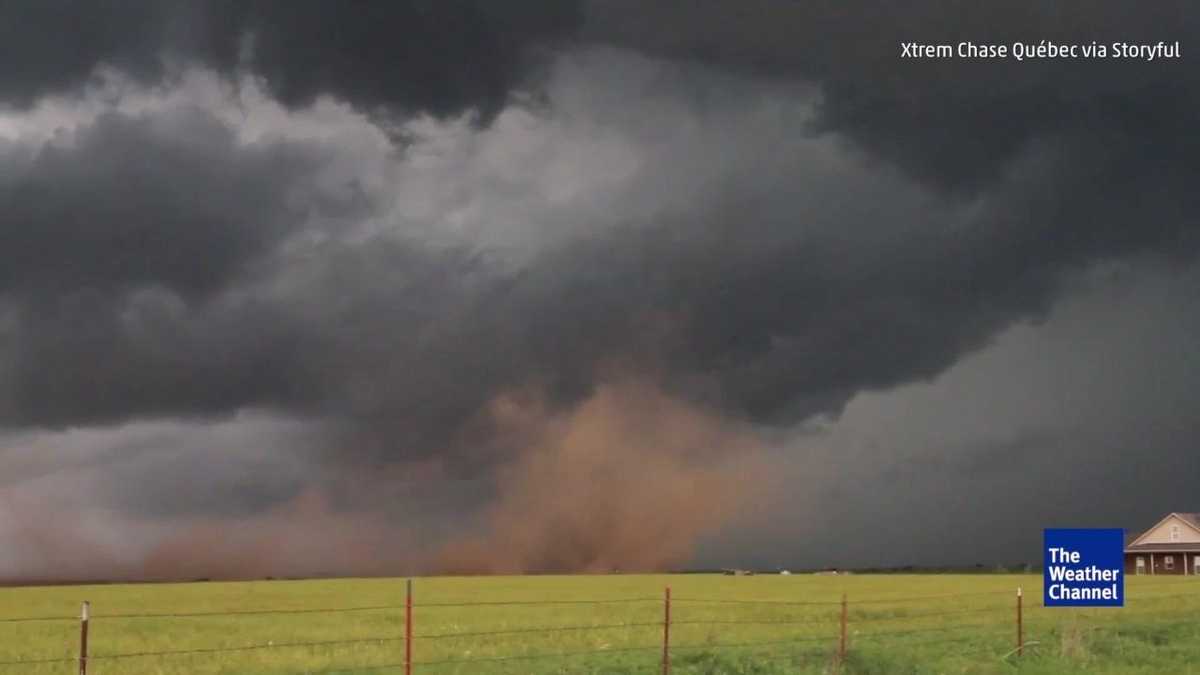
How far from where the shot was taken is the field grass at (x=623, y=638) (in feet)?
97.8

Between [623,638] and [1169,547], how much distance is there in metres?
123

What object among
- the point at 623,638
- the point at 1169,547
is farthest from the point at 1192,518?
the point at 623,638

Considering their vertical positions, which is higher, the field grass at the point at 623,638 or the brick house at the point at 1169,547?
the brick house at the point at 1169,547

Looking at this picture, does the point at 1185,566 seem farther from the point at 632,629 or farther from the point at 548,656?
the point at 548,656

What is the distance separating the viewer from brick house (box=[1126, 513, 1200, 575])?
142 m

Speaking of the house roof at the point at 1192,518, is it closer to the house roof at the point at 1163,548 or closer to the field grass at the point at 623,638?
the house roof at the point at 1163,548

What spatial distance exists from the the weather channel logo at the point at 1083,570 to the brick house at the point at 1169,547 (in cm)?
12054

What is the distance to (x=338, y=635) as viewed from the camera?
132 feet

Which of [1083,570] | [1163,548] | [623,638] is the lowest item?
[623,638]

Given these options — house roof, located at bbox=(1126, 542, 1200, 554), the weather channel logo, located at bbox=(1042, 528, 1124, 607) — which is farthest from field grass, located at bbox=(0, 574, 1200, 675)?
house roof, located at bbox=(1126, 542, 1200, 554)

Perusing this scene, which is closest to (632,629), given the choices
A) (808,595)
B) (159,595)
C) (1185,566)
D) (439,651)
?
(439,651)

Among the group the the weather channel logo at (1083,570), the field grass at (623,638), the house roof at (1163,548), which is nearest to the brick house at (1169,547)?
the house roof at (1163,548)

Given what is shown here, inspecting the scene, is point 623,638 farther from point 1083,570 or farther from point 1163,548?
point 1163,548

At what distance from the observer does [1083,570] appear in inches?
1217
